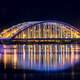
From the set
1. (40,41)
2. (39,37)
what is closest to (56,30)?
(39,37)

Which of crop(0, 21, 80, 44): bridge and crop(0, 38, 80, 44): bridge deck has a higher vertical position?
crop(0, 21, 80, 44): bridge

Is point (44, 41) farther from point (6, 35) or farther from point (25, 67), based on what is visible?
point (25, 67)

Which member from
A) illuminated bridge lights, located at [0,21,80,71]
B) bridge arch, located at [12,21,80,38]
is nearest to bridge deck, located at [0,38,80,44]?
illuminated bridge lights, located at [0,21,80,71]

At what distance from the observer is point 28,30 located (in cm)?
6109

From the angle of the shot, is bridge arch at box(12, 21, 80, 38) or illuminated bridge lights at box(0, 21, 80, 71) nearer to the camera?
illuminated bridge lights at box(0, 21, 80, 71)

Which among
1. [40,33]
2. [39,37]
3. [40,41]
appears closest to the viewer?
[40,41]

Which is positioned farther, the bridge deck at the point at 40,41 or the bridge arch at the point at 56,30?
the bridge arch at the point at 56,30

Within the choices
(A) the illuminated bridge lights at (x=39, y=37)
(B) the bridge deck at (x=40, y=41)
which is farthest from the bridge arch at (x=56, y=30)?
(B) the bridge deck at (x=40, y=41)

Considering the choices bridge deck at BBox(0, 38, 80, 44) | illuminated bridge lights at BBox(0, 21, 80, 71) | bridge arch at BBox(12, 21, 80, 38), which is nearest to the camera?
illuminated bridge lights at BBox(0, 21, 80, 71)

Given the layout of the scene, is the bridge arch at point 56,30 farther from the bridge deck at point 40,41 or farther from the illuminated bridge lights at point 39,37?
the bridge deck at point 40,41

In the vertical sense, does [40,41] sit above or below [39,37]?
below

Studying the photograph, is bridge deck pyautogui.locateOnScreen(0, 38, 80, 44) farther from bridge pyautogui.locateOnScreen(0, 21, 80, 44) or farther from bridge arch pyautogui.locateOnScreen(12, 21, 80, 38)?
bridge arch pyautogui.locateOnScreen(12, 21, 80, 38)

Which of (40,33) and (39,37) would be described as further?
(40,33)

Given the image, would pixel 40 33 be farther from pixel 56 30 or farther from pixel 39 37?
pixel 39 37
